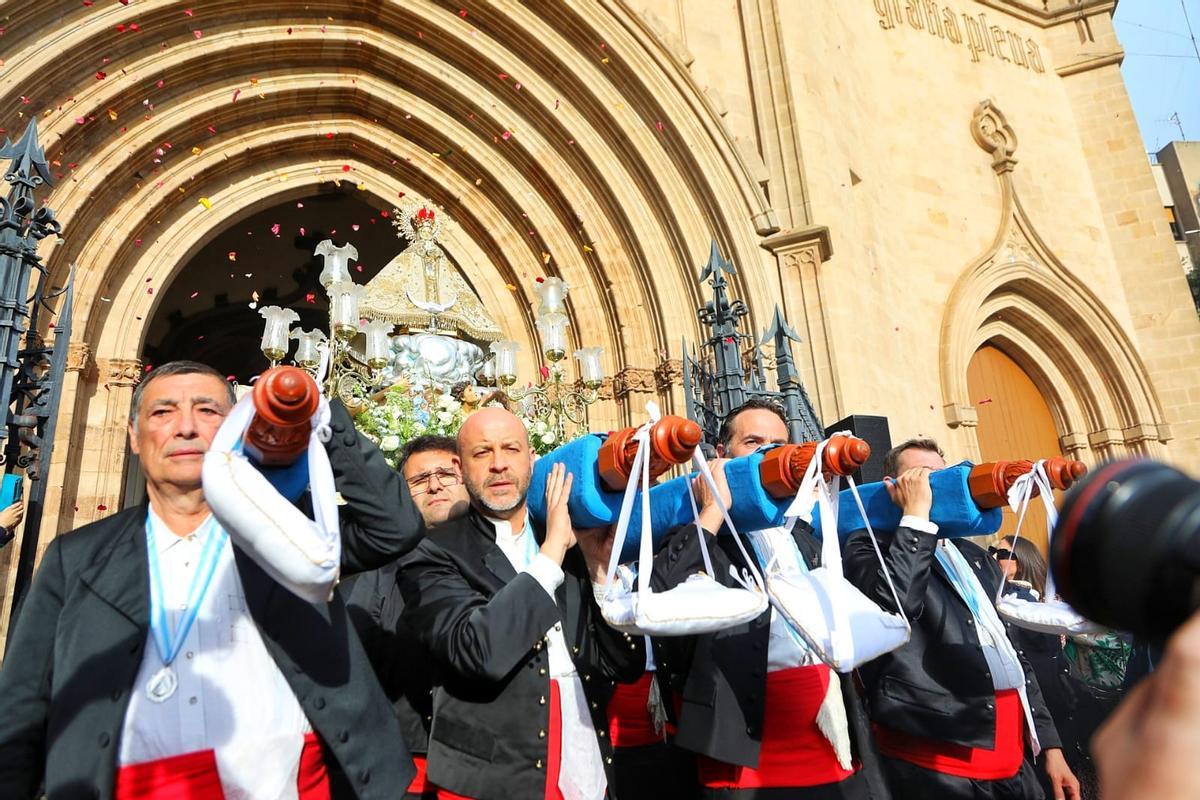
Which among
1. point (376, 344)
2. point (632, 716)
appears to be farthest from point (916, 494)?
point (376, 344)

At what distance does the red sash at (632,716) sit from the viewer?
8.79 feet

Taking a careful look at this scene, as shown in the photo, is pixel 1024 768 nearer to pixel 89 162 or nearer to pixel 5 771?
pixel 5 771

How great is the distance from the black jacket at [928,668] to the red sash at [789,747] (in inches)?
15.1

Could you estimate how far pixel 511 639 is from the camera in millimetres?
1846

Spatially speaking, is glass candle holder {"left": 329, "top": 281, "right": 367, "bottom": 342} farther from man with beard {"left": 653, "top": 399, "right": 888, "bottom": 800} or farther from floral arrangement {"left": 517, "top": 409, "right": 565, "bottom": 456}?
man with beard {"left": 653, "top": 399, "right": 888, "bottom": 800}

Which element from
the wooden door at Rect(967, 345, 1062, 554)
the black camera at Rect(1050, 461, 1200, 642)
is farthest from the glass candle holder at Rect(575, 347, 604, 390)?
the wooden door at Rect(967, 345, 1062, 554)

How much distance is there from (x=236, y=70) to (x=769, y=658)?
838 cm

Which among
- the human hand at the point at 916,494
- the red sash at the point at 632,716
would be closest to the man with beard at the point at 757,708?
the red sash at the point at 632,716

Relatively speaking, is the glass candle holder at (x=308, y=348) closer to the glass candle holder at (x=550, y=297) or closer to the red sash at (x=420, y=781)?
the glass candle holder at (x=550, y=297)

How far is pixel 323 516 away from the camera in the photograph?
55.4 inches

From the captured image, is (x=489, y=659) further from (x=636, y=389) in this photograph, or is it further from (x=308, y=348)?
(x=636, y=389)

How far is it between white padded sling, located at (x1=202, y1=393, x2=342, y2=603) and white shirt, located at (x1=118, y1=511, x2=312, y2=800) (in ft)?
1.42

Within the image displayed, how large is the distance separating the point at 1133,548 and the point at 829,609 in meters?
1.27

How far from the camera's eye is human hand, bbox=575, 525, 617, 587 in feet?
7.29
